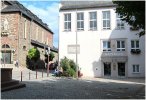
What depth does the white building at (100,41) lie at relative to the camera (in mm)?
47031

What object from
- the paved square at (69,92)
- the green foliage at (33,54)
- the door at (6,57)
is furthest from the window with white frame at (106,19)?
the paved square at (69,92)

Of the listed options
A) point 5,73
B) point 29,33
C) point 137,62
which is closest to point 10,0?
point 29,33

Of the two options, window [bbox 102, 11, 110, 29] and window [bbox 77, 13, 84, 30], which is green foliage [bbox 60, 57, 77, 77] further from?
window [bbox 102, 11, 110, 29]

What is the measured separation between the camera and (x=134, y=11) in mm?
16078

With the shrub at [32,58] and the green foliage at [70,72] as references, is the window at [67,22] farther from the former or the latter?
the green foliage at [70,72]

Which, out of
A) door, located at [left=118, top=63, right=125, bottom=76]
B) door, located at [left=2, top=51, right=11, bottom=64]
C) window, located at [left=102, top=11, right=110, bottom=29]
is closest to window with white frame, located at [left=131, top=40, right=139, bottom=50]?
door, located at [left=118, top=63, right=125, bottom=76]

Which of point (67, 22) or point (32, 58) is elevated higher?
point (67, 22)

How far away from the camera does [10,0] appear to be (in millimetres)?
58531

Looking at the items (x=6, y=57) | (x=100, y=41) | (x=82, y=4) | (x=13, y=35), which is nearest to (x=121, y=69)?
(x=100, y=41)

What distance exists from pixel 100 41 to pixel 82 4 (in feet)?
20.0

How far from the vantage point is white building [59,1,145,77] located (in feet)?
154

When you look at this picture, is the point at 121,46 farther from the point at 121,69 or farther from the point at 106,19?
the point at 106,19

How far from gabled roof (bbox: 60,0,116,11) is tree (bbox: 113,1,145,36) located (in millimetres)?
30887

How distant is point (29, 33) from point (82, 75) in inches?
595
